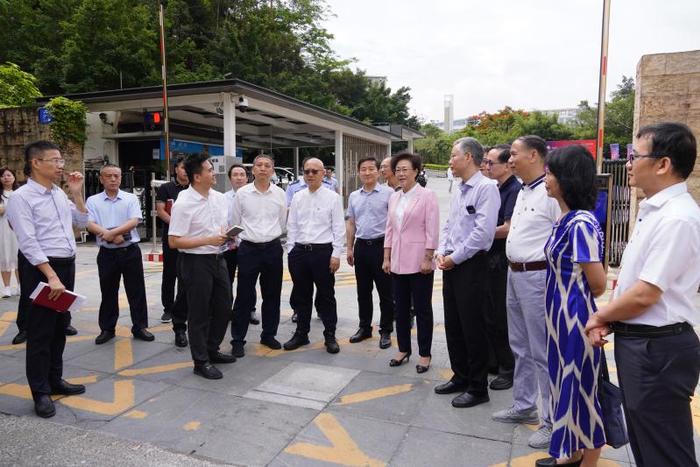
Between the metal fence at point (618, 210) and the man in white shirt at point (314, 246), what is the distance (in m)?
6.18

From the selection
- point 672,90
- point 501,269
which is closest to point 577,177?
point 501,269

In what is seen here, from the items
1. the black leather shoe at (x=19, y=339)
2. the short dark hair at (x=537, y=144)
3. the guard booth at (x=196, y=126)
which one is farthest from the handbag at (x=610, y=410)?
the guard booth at (x=196, y=126)

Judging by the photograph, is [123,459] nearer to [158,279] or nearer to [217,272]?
[217,272]

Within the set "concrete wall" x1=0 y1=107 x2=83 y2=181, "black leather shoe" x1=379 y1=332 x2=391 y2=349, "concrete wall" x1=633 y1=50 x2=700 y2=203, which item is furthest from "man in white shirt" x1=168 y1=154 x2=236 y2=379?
"concrete wall" x1=0 y1=107 x2=83 y2=181

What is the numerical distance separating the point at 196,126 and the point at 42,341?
496 inches

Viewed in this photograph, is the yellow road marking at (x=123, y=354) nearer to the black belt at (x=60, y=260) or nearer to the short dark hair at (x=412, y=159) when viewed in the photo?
the black belt at (x=60, y=260)

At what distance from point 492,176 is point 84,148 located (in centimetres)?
1144

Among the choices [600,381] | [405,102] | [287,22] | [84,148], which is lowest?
[600,381]

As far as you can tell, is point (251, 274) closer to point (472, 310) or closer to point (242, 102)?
point (472, 310)

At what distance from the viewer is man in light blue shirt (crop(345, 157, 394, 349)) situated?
496 centimetres

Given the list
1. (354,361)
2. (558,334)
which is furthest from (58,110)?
(558,334)

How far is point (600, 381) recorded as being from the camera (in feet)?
7.97

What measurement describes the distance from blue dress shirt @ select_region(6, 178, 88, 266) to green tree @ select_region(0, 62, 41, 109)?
12576 mm

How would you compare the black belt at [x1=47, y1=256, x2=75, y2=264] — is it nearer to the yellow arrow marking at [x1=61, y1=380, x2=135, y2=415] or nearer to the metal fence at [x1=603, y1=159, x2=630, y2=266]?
the yellow arrow marking at [x1=61, y1=380, x2=135, y2=415]
